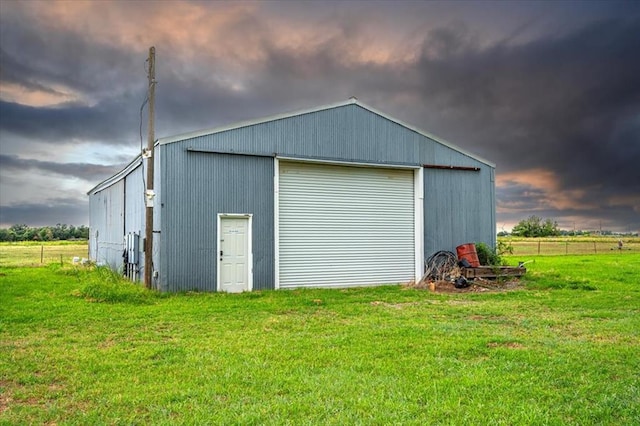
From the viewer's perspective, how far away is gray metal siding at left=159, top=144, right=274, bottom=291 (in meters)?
12.6

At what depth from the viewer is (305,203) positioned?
47.9 ft

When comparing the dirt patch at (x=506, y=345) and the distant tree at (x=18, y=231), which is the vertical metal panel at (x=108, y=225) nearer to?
the dirt patch at (x=506, y=345)

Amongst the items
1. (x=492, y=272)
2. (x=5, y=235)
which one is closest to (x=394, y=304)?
(x=492, y=272)

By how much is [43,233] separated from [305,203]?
59035 millimetres

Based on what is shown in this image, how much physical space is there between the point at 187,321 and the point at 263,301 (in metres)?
2.75

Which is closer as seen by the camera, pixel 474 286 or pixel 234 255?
pixel 234 255

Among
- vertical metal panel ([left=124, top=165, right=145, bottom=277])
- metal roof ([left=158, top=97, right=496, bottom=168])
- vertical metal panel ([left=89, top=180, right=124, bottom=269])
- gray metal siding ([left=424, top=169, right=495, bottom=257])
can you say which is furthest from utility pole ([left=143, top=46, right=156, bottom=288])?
gray metal siding ([left=424, top=169, right=495, bottom=257])

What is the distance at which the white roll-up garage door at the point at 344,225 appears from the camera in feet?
47.1

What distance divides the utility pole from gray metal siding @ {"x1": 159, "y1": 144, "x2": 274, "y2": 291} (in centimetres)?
31

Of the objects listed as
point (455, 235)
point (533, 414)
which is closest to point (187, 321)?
point (533, 414)

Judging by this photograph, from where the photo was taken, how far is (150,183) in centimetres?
1234

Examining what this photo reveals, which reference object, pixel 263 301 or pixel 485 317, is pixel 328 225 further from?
pixel 485 317

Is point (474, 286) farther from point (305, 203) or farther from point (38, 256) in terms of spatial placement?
point (38, 256)

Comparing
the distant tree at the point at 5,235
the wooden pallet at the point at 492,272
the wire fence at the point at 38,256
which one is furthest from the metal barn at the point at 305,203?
the distant tree at the point at 5,235
